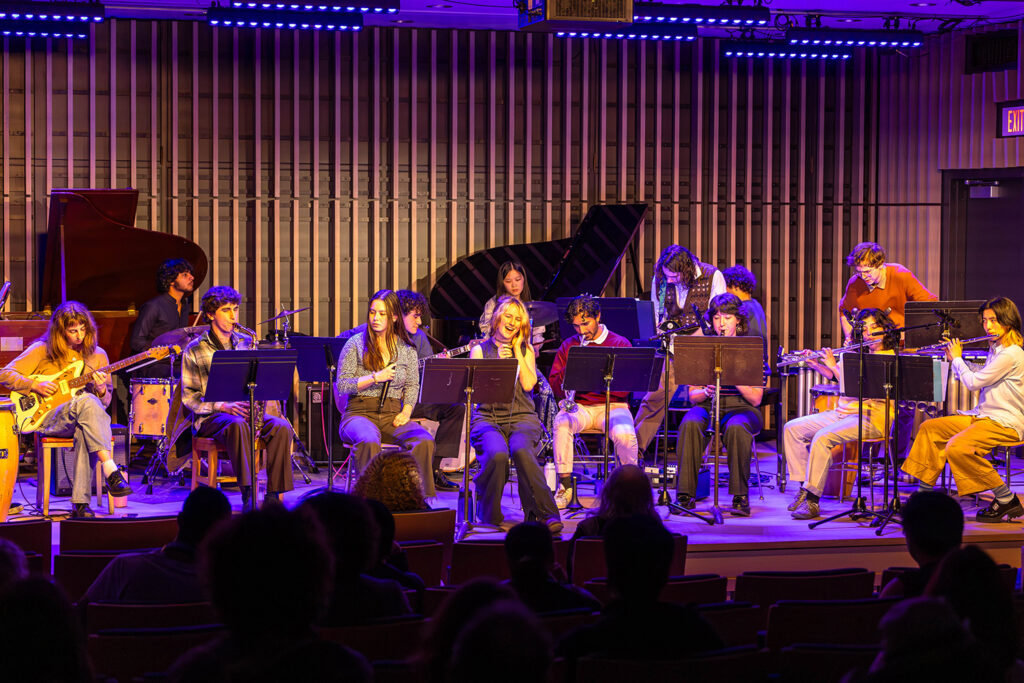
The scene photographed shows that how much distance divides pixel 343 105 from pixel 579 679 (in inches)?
341

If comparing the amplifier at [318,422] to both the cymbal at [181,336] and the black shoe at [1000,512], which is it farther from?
the black shoe at [1000,512]

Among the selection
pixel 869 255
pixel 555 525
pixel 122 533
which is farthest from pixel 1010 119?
pixel 122 533

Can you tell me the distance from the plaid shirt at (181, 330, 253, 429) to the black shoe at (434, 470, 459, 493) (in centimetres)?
189

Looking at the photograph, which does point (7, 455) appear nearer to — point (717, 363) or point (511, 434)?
point (511, 434)

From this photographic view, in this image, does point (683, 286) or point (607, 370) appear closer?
point (607, 370)

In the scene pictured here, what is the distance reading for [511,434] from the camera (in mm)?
6777

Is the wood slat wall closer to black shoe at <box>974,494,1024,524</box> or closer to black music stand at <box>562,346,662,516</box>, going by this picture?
black music stand at <box>562,346,662,516</box>

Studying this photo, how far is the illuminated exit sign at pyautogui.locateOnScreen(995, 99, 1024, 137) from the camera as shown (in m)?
9.93

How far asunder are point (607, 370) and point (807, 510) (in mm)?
1573

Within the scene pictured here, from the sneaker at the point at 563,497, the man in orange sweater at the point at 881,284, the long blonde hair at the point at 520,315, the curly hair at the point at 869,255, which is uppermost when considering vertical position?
the curly hair at the point at 869,255

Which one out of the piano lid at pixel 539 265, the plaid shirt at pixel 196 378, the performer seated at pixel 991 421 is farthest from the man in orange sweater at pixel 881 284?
the plaid shirt at pixel 196 378

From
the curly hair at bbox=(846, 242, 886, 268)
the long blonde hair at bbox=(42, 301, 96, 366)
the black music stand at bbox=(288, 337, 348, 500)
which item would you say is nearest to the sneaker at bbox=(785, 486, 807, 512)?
the curly hair at bbox=(846, 242, 886, 268)

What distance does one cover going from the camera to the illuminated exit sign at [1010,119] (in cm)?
993

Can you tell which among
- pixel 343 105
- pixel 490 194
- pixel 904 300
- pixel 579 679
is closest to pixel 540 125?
pixel 490 194
